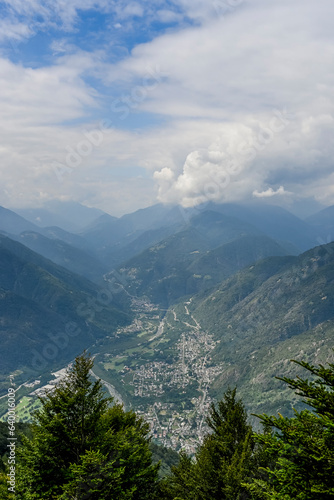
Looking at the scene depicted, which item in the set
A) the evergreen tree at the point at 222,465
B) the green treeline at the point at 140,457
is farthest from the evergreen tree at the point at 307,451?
the evergreen tree at the point at 222,465

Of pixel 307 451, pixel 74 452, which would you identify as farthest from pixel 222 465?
pixel 307 451

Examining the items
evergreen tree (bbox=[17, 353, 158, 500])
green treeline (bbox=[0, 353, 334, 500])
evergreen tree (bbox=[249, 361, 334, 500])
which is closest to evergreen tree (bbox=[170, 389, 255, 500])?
green treeline (bbox=[0, 353, 334, 500])

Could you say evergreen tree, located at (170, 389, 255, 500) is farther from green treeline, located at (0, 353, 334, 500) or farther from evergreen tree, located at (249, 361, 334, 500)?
evergreen tree, located at (249, 361, 334, 500)

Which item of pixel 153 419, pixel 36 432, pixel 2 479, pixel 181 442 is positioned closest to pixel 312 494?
pixel 36 432

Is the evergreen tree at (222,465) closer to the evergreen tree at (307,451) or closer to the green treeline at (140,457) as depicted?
the green treeline at (140,457)

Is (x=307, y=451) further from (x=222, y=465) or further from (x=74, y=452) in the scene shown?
(x=222, y=465)

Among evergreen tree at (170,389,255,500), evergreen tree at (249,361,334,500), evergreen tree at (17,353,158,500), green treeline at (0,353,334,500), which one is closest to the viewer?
evergreen tree at (249,361,334,500)
